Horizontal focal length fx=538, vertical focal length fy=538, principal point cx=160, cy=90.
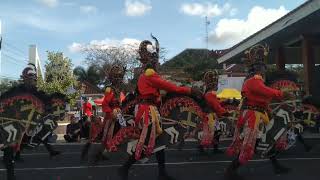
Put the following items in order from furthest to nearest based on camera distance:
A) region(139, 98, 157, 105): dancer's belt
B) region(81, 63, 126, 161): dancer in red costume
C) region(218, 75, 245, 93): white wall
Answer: region(218, 75, 245, 93): white wall → region(81, 63, 126, 161): dancer in red costume → region(139, 98, 157, 105): dancer's belt

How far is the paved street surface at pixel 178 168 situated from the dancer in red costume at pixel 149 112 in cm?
85

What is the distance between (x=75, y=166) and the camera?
10672 mm

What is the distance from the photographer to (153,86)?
7.92 meters

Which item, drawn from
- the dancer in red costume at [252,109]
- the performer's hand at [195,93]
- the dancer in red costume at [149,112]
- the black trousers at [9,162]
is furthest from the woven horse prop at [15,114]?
the dancer in red costume at [252,109]

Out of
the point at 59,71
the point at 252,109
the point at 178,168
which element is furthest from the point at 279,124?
the point at 59,71

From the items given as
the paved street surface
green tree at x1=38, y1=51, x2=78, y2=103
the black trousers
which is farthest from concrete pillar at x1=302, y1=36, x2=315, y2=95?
green tree at x1=38, y1=51, x2=78, y2=103

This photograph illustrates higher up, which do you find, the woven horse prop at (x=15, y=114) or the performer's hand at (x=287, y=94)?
the performer's hand at (x=287, y=94)

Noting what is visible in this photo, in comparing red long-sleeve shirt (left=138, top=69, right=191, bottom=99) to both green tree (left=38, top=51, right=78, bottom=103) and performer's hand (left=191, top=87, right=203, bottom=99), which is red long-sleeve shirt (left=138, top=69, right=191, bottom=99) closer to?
performer's hand (left=191, top=87, right=203, bottom=99)

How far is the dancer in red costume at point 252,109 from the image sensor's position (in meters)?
7.77

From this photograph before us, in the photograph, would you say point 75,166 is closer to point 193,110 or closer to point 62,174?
point 62,174

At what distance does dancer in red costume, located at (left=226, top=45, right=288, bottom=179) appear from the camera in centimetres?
777

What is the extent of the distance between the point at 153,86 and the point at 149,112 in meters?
0.39

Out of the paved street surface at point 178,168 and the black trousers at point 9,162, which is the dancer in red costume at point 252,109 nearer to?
the paved street surface at point 178,168

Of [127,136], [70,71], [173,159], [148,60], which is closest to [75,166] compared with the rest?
[173,159]
